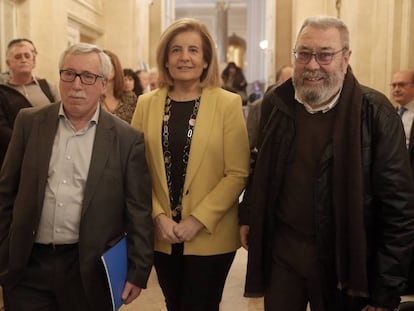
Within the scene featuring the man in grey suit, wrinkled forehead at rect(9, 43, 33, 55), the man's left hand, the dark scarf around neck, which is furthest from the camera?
wrinkled forehead at rect(9, 43, 33, 55)

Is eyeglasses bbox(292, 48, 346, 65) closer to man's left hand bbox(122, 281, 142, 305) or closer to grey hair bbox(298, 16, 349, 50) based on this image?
grey hair bbox(298, 16, 349, 50)

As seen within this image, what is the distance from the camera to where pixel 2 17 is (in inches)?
260

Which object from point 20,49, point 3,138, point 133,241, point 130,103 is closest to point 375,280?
point 133,241

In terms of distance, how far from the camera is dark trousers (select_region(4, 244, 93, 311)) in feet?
7.59

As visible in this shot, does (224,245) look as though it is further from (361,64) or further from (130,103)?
(361,64)

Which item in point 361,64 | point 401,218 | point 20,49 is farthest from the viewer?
point 361,64

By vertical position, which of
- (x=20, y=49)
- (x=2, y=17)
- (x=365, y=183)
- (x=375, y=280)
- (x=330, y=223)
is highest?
(x=2, y=17)

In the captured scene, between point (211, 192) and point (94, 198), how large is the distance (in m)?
0.61

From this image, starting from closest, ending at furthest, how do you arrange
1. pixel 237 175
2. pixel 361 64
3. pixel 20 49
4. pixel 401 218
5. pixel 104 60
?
pixel 401 218 < pixel 104 60 < pixel 237 175 < pixel 20 49 < pixel 361 64

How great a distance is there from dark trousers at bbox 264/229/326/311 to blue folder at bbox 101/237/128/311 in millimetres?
687

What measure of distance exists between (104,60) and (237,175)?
2.78 ft

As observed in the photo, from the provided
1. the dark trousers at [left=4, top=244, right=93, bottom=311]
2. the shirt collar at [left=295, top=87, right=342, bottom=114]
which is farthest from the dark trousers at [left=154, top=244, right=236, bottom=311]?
the shirt collar at [left=295, top=87, right=342, bottom=114]

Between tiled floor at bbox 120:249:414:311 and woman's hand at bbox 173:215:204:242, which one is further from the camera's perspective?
tiled floor at bbox 120:249:414:311

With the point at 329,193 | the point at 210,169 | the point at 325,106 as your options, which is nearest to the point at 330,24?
the point at 325,106
